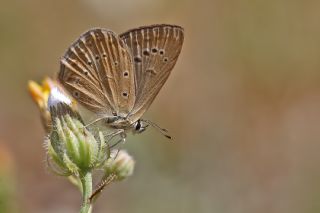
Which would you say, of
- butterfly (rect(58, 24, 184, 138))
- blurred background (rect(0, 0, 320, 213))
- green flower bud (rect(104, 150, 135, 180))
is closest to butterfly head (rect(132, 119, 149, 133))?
butterfly (rect(58, 24, 184, 138))

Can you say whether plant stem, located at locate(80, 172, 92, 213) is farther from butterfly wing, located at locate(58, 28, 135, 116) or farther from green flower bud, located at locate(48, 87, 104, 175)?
butterfly wing, located at locate(58, 28, 135, 116)

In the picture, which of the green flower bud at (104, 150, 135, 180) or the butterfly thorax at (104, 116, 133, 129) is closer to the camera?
the green flower bud at (104, 150, 135, 180)

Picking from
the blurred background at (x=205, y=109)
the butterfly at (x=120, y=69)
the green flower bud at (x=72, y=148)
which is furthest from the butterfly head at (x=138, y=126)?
the blurred background at (x=205, y=109)

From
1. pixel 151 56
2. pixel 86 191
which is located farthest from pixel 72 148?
pixel 151 56

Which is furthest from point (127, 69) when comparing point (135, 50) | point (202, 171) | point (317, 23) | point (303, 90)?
point (317, 23)

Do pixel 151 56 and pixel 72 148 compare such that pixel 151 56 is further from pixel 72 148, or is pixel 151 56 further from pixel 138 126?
pixel 72 148
